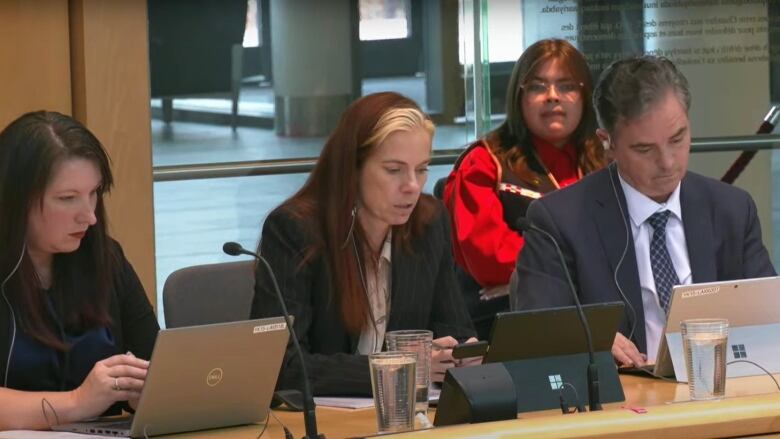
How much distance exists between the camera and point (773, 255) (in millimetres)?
5898

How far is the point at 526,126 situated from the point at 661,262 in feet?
3.99

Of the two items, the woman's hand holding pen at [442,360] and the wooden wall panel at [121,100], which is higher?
the wooden wall panel at [121,100]

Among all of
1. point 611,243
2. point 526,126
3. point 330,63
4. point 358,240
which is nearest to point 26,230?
point 358,240

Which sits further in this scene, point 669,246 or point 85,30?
point 85,30

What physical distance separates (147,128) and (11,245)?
6.11ft

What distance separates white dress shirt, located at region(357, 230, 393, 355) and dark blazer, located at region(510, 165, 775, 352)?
31cm

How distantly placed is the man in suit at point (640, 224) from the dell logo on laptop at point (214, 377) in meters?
0.93

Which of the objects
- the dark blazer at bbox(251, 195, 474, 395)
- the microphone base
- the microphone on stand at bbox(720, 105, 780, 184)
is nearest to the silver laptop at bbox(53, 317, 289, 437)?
the dark blazer at bbox(251, 195, 474, 395)

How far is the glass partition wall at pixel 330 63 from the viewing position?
5.25m

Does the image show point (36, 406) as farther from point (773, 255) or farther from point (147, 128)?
point (773, 255)

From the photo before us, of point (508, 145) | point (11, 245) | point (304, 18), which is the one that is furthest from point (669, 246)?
point (304, 18)

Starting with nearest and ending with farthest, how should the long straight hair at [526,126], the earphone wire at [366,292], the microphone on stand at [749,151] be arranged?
the earphone wire at [366,292] < the long straight hair at [526,126] < the microphone on stand at [749,151]

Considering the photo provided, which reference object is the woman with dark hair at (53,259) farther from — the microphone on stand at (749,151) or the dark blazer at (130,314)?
the microphone on stand at (749,151)

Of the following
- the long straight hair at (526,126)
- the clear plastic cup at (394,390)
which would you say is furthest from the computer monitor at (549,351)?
the long straight hair at (526,126)
